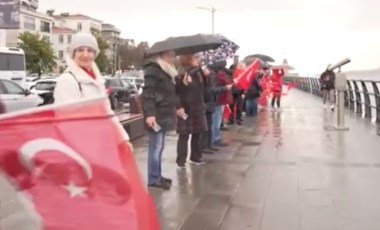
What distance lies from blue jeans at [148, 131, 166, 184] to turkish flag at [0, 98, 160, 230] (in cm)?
545

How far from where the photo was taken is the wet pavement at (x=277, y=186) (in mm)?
6766

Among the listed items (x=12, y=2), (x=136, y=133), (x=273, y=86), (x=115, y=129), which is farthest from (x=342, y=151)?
(x=12, y=2)

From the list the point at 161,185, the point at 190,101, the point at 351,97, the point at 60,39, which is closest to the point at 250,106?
the point at 351,97

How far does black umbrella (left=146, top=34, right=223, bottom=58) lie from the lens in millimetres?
8555

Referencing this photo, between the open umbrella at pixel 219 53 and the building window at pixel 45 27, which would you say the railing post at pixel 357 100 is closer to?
the open umbrella at pixel 219 53

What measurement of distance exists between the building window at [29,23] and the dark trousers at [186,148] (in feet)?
364

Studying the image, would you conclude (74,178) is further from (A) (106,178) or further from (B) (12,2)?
(B) (12,2)

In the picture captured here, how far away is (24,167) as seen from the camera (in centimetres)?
297

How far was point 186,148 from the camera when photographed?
1024cm

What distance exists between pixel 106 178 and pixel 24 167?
14.5 inches

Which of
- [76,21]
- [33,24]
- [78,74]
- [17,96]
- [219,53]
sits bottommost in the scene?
[17,96]

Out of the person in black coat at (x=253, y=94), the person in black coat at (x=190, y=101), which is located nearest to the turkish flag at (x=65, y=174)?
the person in black coat at (x=190, y=101)

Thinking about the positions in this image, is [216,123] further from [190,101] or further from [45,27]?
[45,27]

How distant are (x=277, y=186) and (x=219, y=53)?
710cm
